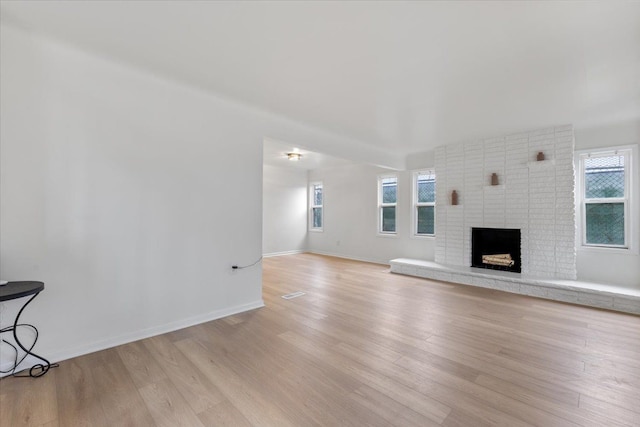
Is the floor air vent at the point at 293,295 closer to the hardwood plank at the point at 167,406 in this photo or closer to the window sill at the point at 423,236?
the hardwood plank at the point at 167,406

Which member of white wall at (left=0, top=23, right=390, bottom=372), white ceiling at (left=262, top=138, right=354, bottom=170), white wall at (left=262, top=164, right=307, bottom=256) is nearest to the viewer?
white wall at (left=0, top=23, right=390, bottom=372)

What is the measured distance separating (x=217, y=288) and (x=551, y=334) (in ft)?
11.5

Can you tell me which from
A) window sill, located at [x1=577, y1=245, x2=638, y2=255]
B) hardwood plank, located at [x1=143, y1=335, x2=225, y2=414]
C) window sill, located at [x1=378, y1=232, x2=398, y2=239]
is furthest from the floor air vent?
window sill, located at [x1=577, y1=245, x2=638, y2=255]

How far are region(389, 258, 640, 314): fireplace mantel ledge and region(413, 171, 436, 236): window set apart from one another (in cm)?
90

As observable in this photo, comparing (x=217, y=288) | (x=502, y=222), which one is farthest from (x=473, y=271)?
(x=217, y=288)

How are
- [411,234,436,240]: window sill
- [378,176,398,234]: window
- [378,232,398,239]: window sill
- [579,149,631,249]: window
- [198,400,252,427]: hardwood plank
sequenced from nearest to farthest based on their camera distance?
[198,400,252,427]: hardwood plank
[579,149,631,249]: window
[411,234,436,240]: window sill
[378,232,398,239]: window sill
[378,176,398,234]: window

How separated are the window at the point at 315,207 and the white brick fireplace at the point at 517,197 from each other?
3757 millimetres

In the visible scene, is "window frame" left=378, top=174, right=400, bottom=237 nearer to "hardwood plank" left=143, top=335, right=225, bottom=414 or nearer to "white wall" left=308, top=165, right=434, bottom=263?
"white wall" left=308, top=165, right=434, bottom=263

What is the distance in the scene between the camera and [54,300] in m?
2.18

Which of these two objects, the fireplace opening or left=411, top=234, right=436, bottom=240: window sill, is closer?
the fireplace opening

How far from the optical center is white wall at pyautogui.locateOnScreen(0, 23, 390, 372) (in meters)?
2.09

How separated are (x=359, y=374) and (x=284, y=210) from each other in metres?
6.34

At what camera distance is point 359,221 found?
7.23 metres

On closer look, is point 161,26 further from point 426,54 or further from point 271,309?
point 271,309
